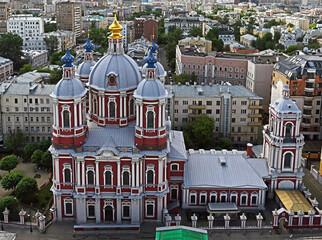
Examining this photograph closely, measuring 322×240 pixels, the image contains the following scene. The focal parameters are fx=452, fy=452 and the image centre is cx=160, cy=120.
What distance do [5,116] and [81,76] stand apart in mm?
20696

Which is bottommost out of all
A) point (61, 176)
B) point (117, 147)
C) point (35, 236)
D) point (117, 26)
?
point (35, 236)

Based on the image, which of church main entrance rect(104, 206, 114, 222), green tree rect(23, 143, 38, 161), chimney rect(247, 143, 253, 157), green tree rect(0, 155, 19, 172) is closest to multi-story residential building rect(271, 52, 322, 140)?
chimney rect(247, 143, 253, 157)

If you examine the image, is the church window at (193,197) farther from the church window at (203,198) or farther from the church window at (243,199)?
the church window at (243,199)

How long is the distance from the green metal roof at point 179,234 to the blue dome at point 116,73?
15898 mm

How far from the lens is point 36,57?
12000 centimetres

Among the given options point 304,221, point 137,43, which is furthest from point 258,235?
point 137,43

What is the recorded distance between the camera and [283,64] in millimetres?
77000

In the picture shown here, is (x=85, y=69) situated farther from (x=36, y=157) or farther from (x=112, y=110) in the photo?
(x=36, y=157)

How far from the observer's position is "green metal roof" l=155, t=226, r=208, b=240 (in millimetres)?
35125

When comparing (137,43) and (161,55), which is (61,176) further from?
(161,55)

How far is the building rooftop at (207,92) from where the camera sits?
6938cm

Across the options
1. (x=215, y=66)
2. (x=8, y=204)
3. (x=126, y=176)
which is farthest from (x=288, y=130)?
(x=215, y=66)

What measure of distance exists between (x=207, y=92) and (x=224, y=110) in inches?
161

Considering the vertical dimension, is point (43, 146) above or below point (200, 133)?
below
